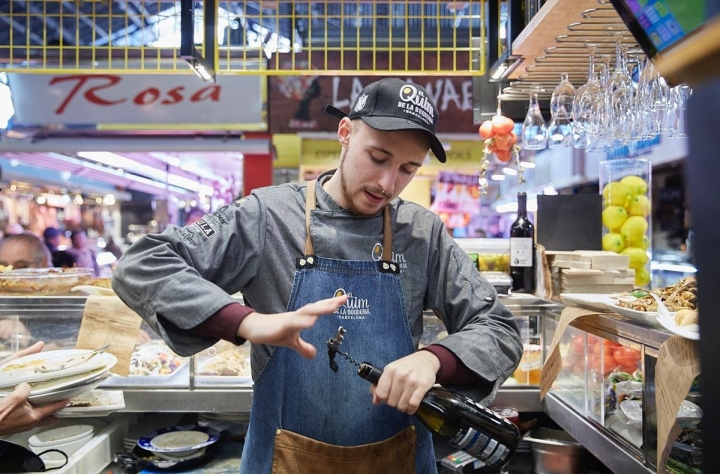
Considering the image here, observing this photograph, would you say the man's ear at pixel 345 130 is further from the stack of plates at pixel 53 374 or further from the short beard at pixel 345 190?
the stack of plates at pixel 53 374

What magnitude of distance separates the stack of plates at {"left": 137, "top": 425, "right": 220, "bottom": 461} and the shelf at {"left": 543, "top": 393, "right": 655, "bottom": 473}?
1384 mm

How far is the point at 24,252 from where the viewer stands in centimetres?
458

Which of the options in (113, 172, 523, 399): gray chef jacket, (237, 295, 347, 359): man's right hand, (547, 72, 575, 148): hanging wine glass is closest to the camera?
(237, 295, 347, 359): man's right hand

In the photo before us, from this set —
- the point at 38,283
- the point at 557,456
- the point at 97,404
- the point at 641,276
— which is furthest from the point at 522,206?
the point at 38,283

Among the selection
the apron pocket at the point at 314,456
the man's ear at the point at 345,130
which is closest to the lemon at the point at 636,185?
the man's ear at the point at 345,130

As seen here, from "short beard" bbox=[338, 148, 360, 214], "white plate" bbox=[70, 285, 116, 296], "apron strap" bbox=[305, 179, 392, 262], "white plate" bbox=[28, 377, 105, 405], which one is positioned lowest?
"white plate" bbox=[28, 377, 105, 405]

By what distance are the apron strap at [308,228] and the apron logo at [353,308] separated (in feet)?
0.43

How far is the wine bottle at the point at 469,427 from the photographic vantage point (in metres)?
1.36

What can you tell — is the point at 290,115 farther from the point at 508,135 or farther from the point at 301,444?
the point at 301,444

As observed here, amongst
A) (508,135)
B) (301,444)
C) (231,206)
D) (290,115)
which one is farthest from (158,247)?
(290,115)

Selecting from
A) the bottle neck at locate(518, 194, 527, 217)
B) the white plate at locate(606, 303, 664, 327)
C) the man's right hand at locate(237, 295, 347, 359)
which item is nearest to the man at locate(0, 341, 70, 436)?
the man's right hand at locate(237, 295, 347, 359)

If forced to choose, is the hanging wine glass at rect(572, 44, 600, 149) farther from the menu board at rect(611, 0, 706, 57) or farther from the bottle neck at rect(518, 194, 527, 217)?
the menu board at rect(611, 0, 706, 57)

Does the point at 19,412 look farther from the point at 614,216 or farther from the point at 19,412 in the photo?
the point at 614,216

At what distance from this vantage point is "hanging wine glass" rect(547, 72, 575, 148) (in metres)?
2.45
